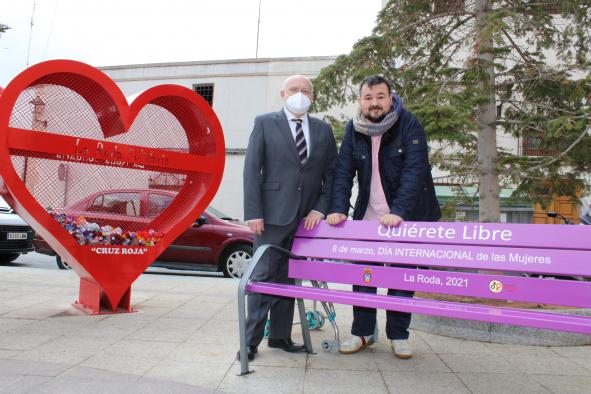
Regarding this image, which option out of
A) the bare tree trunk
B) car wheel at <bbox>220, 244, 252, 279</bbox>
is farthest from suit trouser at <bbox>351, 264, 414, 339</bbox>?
car wheel at <bbox>220, 244, 252, 279</bbox>

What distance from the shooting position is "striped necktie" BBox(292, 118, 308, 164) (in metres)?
4.05

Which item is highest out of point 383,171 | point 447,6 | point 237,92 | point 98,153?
point 237,92

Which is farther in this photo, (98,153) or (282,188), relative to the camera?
(98,153)

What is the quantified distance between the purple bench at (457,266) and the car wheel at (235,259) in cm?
633

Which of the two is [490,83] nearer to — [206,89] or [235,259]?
[235,259]

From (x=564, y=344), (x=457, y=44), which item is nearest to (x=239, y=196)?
(x=457, y=44)

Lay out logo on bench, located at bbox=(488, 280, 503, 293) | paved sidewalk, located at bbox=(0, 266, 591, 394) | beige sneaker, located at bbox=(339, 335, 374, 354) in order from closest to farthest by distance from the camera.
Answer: logo on bench, located at bbox=(488, 280, 503, 293) → paved sidewalk, located at bbox=(0, 266, 591, 394) → beige sneaker, located at bbox=(339, 335, 374, 354)

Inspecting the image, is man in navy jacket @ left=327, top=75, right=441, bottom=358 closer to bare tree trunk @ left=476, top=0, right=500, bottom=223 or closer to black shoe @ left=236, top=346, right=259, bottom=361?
black shoe @ left=236, top=346, right=259, bottom=361

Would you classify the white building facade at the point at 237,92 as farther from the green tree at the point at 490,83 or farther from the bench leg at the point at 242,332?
the bench leg at the point at 242,332

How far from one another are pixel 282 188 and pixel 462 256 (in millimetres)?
1355

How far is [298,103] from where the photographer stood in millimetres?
4027

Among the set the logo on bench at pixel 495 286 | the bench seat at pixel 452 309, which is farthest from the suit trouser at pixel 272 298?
the logo on bench at pixel 495 286

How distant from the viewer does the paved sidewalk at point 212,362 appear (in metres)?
3.30

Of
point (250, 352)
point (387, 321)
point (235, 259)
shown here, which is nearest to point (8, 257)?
point (235, 259)
